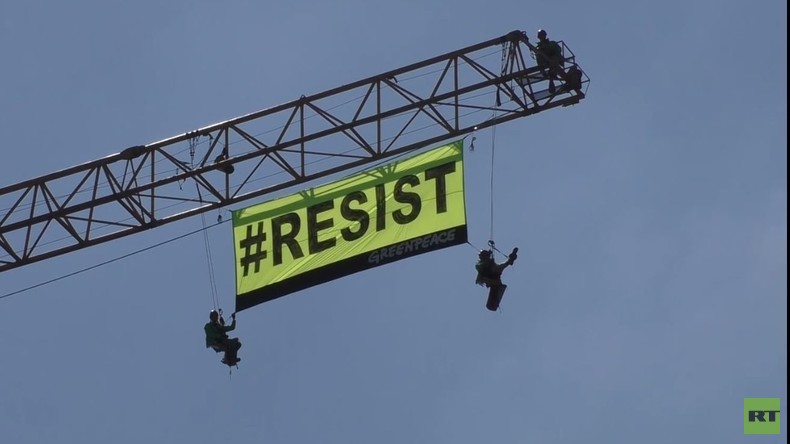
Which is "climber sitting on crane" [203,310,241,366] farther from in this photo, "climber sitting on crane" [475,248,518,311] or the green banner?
"climber sitting on crane" [475,248,518,311]

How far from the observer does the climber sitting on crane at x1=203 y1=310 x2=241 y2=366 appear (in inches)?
1335

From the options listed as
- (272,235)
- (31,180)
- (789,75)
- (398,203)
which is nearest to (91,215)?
(31,180)

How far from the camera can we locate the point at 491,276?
33375mm

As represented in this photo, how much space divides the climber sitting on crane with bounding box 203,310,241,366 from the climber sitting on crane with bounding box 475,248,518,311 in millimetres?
4288

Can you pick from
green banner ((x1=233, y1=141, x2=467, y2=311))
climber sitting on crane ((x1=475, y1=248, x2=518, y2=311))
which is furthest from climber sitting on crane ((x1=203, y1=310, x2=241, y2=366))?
climber sitting on crane ((x1=475, y1=248, x2=518, y2=311))

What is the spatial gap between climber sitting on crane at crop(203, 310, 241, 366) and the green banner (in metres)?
0.57

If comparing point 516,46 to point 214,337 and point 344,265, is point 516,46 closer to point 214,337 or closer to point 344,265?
point 344,265

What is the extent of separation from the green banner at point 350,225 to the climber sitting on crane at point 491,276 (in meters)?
0.73

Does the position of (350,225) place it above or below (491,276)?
above

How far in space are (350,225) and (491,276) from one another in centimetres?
252

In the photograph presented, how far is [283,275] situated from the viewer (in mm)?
33594

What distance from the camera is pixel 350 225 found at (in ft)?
110

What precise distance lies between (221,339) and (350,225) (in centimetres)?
297

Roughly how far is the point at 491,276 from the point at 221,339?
4.74 m
